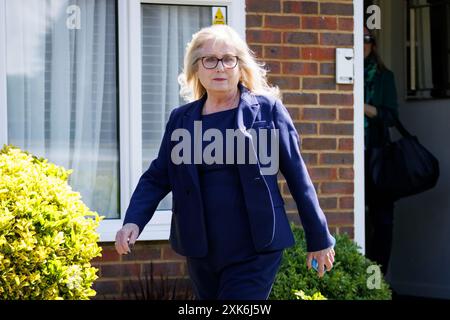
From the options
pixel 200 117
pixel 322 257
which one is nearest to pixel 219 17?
pixel 200 117

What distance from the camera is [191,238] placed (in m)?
4.48

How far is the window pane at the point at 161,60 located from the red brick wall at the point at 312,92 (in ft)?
1.24

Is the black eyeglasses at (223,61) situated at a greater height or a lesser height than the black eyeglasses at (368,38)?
lesser

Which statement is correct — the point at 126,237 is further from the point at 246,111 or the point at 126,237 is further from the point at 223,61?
the point at 223,61

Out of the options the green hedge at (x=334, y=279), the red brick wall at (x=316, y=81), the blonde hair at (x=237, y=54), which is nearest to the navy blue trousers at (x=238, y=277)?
the blonde hair at (x=237, y=54)

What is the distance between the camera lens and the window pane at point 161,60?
22.1ft

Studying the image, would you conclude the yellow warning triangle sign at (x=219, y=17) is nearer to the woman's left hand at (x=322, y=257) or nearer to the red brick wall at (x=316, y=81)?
the red brick wall at (x=316, y=81)

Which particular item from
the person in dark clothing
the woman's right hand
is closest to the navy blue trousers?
the woman's right hand

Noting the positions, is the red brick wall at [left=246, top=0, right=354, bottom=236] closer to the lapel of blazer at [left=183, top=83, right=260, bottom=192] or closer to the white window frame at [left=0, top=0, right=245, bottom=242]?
the white window frame at [left=0, top=0, right=245, bottom=242]

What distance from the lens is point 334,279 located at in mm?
6199

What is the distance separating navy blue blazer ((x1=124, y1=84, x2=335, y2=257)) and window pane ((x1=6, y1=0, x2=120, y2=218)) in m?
2.03

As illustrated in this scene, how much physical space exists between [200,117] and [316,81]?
8.09 feet

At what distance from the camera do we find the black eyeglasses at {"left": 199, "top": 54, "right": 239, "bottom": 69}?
179 inches

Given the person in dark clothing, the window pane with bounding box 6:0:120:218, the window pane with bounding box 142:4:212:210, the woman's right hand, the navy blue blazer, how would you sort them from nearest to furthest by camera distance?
the navy blue blazer < the woman's right hand < the window pane with bounding box 6:0:120:218 < the window pane with bounding box 142:4:212:210 < the person in dark clothing
